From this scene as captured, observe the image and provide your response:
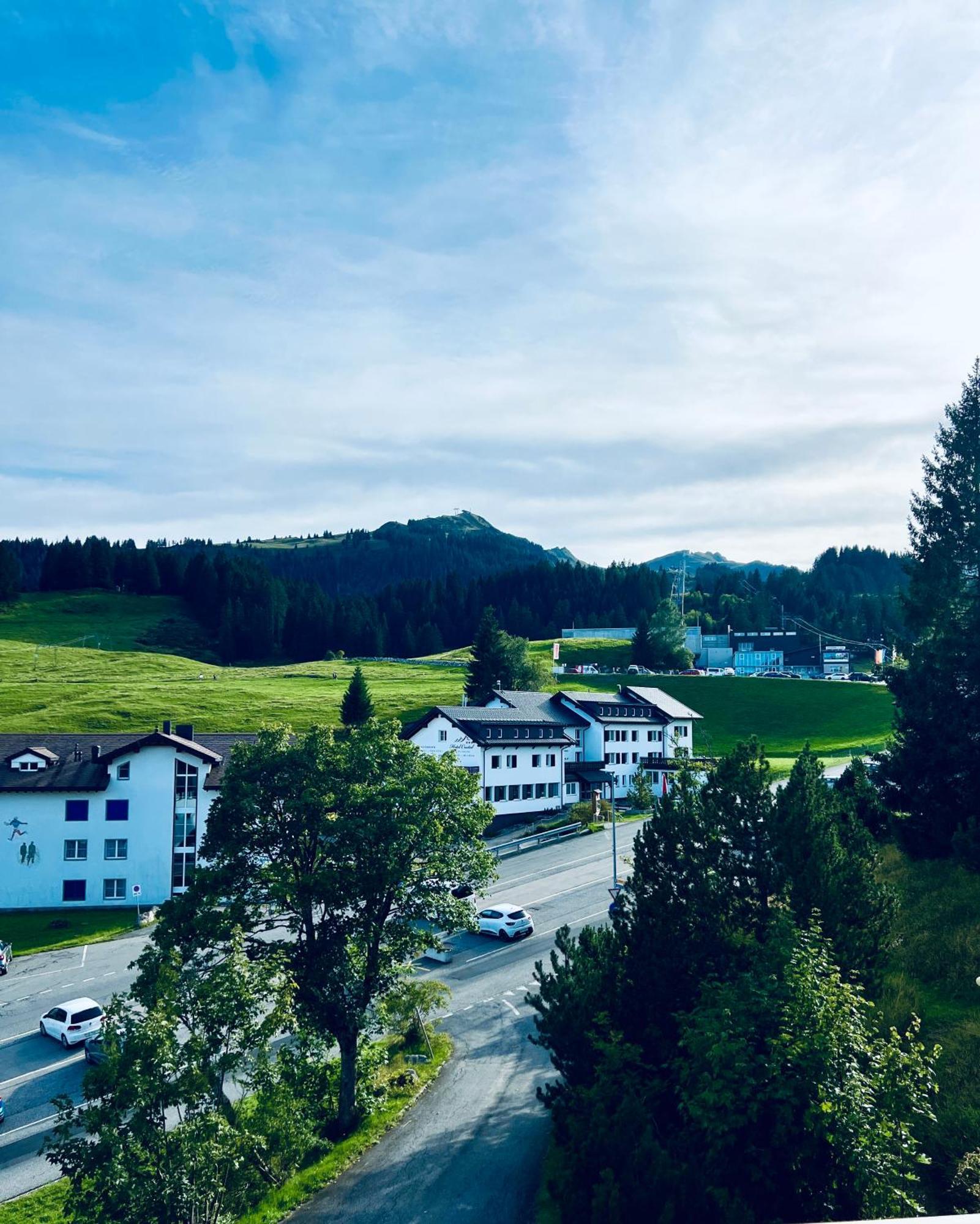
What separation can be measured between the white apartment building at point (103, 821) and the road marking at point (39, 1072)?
22.0 meters

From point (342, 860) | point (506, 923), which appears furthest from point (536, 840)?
point (342, 860)

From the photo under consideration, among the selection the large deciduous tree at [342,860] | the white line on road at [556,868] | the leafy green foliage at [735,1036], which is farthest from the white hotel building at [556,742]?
the leafy green foliage at [735,1036]

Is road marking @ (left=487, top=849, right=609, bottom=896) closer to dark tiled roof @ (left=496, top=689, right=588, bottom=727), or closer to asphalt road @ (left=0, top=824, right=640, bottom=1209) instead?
asphalt road @ (left=0, top=824, right=640, bottom=1209)

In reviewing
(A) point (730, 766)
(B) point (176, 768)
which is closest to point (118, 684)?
(B) point (176, 768)

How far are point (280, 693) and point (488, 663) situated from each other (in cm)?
3075

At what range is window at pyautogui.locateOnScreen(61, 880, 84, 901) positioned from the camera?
184ft

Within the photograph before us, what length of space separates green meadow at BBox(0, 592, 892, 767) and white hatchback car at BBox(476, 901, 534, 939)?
50.4 meters

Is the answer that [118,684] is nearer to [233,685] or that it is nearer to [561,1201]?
[233,685]

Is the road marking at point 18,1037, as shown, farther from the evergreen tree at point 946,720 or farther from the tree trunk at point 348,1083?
the evergreen tree at point 946,720

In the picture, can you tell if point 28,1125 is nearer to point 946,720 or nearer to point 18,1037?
point 18,1037

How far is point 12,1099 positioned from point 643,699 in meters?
64.4

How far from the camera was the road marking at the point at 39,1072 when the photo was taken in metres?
32.0

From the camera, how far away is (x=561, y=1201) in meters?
18.0

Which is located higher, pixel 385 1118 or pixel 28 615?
pixel 28 615
